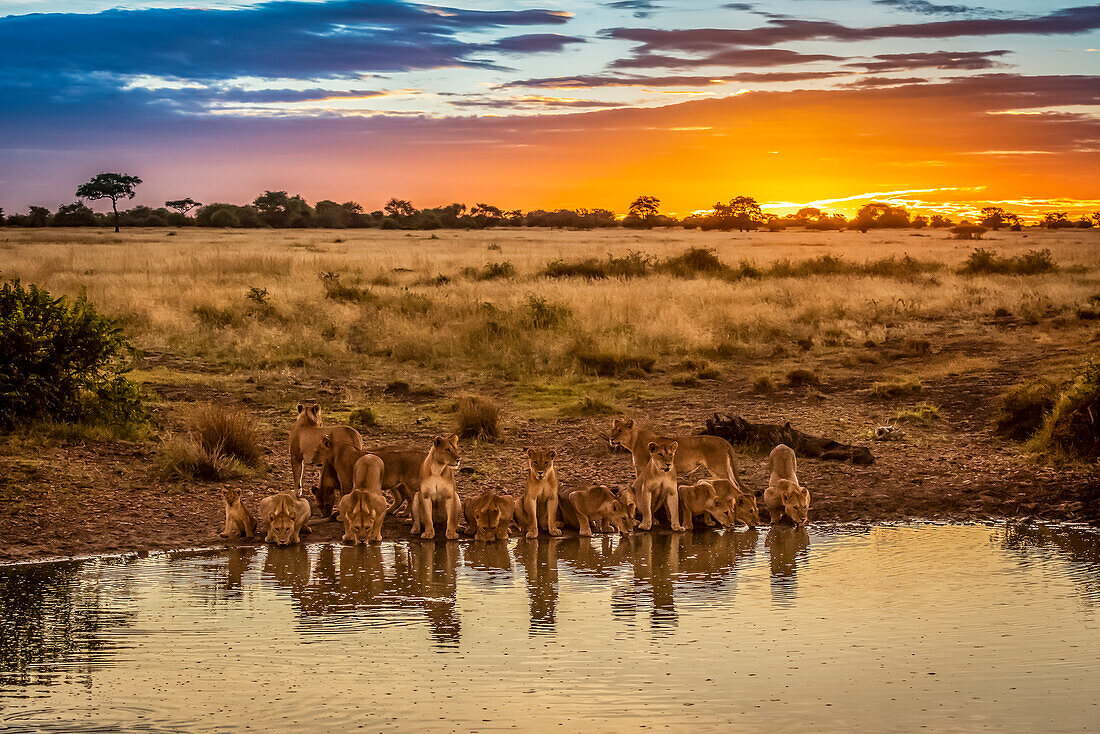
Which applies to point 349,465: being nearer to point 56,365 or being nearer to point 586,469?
point 586,469

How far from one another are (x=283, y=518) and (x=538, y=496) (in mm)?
2332

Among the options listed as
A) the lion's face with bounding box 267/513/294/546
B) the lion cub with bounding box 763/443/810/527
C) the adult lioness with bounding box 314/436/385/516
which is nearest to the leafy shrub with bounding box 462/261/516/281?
the adult lioness with bounding box 314/436/385/516

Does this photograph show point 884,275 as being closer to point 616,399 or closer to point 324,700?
point 616,399

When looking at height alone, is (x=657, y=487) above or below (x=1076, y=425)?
below

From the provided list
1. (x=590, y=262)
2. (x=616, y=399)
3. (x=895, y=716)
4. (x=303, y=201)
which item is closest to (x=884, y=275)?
(x=590, y=262)

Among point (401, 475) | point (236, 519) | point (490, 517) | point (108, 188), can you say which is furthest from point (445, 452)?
point (108, 188)

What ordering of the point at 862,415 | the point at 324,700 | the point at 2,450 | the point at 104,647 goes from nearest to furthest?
the point at 324,700
the point at 104,647
the point at 2,450
the point at 862,415

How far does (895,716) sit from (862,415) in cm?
1152

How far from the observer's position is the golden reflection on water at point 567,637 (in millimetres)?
5980

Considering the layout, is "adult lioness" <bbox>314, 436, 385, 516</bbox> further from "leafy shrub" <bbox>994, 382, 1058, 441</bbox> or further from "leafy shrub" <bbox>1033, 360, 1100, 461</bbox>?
"leafy shrub" <bbox>994, 382, 1058, 441</bbox>

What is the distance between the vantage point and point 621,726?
5711 millimetres

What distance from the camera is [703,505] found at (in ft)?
36.1

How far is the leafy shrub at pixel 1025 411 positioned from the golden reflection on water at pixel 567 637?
15.8ft

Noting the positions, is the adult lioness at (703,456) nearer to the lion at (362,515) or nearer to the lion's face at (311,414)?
the lion at (362,515)
